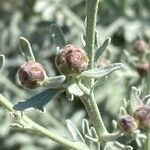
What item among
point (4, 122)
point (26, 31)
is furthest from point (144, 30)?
point (4, 122)

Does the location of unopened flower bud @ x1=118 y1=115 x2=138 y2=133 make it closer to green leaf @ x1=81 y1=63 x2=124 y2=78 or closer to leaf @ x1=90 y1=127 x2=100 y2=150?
leaf @ x1=90 y1=127 x2=100 y2=150

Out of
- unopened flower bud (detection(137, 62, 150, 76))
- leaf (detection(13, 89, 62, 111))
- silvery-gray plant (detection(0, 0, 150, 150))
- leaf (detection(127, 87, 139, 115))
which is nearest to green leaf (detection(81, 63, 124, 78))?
silvery-gray plant (detection(0, 0, 150, 150))

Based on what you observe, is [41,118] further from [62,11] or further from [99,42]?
[99,42]

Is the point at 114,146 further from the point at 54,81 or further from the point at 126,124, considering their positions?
the point at 54,81

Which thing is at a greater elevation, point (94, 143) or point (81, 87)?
point (81, 87)

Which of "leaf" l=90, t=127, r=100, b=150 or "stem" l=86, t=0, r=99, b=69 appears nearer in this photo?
"stem" l=86, t=0, r=99, b=69

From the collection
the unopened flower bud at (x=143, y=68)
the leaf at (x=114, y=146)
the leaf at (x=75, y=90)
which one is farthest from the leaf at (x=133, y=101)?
the unopened flower bud at (x=143, y=68)

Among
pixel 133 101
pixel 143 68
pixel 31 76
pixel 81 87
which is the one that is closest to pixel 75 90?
pixel 81 87

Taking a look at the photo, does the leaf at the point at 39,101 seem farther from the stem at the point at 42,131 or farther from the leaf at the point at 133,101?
the leaf at the point at 133,101

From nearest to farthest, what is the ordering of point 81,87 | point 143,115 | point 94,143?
point 81,87
point 143,115
point 94,143
